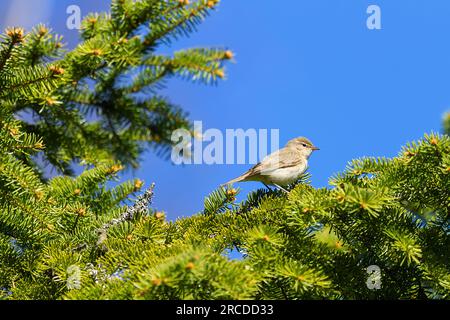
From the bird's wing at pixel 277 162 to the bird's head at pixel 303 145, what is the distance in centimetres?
17

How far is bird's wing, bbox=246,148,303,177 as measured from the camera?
212 inches

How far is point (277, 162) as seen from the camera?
5.43 m

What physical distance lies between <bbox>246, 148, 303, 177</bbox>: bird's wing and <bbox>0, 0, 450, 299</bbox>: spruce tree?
148cm

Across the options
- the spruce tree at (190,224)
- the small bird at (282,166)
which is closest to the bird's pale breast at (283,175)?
the small bird at (282,166)

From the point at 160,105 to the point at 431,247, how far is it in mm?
2563

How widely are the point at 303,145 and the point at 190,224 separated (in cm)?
309

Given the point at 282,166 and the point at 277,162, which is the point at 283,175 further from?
the point at 277,162

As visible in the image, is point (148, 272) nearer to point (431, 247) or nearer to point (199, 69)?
point (431, 247)

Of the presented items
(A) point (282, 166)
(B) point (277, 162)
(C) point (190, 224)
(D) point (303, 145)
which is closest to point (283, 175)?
(A) point (282, 166)

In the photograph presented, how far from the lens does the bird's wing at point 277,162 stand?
539 centimetres

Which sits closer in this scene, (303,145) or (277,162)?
(277,162)

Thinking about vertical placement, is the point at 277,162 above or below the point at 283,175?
above

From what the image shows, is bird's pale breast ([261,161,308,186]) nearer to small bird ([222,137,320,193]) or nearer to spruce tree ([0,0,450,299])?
small bird ([222,137,320,193])

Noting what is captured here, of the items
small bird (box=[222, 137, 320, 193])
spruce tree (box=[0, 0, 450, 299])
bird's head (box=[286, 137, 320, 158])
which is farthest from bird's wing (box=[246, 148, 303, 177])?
spruce tree (box=[0, 0, 450, 299])
